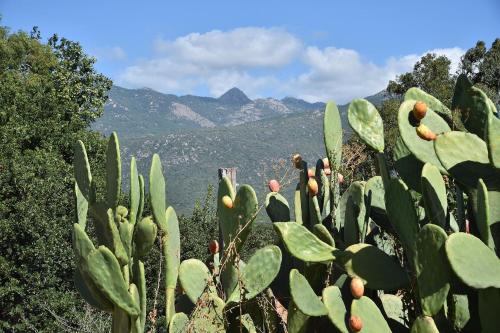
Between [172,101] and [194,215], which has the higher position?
[172,101]

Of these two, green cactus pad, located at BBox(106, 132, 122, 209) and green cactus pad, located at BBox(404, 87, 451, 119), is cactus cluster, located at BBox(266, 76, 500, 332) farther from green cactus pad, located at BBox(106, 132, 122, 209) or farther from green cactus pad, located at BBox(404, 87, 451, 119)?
green cactus pad, located at BBox(106, 132, 122, 209)

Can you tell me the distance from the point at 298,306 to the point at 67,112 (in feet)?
48.9

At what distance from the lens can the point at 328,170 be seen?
97.3 inches

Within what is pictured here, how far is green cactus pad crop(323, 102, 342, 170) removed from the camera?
7.28 feet

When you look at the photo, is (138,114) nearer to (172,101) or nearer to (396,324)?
(172,101)

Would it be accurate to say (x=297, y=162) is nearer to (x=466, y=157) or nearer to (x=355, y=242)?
(x=355, y=242)

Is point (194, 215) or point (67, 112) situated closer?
point (194, 215)

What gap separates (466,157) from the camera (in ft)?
5.91

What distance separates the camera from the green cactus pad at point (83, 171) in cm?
240

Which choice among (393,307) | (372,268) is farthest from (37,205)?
(372,268)

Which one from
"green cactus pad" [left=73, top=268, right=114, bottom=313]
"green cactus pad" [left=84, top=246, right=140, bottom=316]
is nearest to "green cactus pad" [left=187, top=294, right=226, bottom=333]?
"green cactus pad" [left=84, top=246, right=140, bottom=316]

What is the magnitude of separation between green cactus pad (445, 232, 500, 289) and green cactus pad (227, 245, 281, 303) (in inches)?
29.6

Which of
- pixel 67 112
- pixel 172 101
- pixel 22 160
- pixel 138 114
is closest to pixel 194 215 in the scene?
pixel 22 160

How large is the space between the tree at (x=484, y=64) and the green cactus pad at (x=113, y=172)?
16.6m
